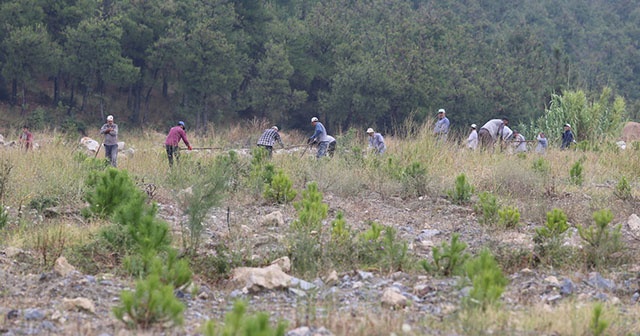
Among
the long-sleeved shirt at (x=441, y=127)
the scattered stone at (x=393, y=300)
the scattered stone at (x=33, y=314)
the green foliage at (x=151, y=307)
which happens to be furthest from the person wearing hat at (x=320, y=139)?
the green foliage at (x=151, y=307)

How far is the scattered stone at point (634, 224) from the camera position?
760cm

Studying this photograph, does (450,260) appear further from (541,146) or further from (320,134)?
(541,146)

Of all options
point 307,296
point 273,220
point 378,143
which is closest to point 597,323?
point 307,296

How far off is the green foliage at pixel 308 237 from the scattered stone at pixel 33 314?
6.55 ft

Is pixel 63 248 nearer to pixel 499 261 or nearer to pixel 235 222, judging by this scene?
pixel 235 222

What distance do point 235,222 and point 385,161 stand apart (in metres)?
4.57

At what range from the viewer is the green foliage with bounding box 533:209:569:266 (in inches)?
234

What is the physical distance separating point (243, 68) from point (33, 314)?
3292cm

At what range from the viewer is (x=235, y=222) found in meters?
7.45

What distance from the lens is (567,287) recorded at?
509 centimetres

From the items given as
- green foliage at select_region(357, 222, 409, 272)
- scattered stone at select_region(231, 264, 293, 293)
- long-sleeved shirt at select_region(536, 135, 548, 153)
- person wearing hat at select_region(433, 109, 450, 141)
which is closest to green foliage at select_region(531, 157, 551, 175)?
person wearing hat at select_region(433, 109, 450, 141)

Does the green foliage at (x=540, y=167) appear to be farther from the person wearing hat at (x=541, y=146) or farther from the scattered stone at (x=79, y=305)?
the scattered stone at (x=79, y=305)

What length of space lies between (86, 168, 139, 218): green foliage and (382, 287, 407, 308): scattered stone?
318 centimetres

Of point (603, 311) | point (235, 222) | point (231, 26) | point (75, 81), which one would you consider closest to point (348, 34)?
point (231, 26)
